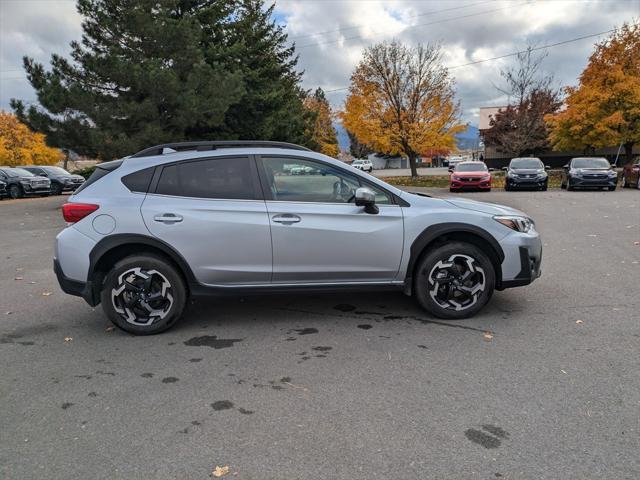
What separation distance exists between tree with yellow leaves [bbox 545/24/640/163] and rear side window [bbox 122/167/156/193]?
28.7 meters

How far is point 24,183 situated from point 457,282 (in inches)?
1026

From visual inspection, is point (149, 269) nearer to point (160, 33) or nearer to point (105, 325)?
point (105, 325)

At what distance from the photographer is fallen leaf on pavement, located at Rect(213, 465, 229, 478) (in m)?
2.54

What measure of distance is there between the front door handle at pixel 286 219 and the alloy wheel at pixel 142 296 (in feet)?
3.80

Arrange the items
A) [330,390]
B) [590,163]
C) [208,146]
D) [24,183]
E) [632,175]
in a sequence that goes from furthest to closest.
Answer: [24,183] → [632,175] → [590,163] → [208,146] → [330,390]

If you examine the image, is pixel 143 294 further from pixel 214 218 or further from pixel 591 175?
pixel 591 175

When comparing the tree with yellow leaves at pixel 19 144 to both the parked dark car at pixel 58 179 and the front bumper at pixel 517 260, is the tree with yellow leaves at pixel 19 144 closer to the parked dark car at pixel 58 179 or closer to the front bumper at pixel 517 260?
the parked dark car at pixel 58 179

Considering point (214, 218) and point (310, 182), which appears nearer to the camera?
point (214, 218)

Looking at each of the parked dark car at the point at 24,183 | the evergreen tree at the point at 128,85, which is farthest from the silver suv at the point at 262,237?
the parked dark car at the point at 24,183

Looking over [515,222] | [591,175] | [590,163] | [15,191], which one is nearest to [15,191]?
[15,191]

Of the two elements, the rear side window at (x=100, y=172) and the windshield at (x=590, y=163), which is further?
the windshield at (x=590, y=163)

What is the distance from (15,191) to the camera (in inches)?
998

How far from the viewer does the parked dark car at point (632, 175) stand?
22016mm

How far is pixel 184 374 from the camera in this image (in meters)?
3.76
